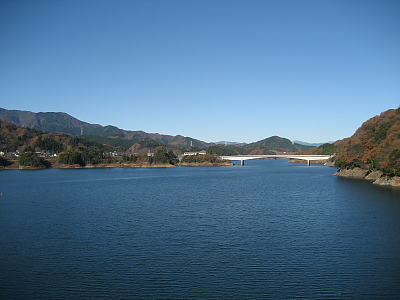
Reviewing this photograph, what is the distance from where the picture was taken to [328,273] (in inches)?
398

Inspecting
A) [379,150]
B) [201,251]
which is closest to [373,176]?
[379,150]

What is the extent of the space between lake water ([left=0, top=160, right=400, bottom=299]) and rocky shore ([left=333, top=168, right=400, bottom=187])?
1164cm

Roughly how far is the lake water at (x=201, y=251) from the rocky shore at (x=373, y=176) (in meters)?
11.6

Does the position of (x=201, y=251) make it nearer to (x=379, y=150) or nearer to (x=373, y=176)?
(x=379, y=150)

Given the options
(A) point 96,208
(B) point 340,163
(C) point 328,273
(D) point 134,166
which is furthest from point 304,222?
(D) point 134,166

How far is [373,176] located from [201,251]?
32456mm

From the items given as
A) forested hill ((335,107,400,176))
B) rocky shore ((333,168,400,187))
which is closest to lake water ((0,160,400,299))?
forested hill ((335,107,400,176))

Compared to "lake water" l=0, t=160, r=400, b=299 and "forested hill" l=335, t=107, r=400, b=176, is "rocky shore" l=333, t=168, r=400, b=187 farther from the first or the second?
"lake water" l=0, t=160, r=400, b=299

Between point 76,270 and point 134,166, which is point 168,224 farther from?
point 134,166

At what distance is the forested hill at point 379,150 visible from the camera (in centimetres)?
3045

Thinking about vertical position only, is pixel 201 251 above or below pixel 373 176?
below

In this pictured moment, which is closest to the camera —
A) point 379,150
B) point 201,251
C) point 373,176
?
point 201,251

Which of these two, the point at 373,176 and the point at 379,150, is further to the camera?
the point at 373,176

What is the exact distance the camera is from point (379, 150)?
3388 cm
